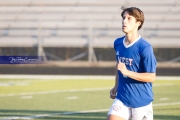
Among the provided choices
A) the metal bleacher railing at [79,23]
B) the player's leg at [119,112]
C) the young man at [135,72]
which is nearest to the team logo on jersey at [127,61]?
the young man at [135,72]

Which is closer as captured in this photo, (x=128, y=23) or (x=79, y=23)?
(x=128, y=23)

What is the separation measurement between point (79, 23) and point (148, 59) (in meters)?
→ 19.6

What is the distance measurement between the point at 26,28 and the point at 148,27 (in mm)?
5772

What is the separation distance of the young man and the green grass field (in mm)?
3871

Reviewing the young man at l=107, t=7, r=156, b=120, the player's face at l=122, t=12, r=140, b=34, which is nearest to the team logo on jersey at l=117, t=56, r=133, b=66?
the young man at l=107, t=7, r=156, b=120

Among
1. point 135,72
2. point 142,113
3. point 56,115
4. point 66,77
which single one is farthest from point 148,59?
point 66,77

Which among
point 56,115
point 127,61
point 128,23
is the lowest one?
point 56,115

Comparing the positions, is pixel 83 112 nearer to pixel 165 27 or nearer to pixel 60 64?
pixel 60 64

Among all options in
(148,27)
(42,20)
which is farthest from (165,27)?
(42,20)

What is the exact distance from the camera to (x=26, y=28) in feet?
82.9

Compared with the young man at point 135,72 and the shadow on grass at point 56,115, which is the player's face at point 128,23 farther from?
the shadow on grass at point 56,115

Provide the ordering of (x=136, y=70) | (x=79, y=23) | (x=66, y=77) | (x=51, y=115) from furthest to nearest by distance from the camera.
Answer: (x=79, y=23) → (x=66, y=77) → (x=51, y=115) → (x=136, y=70)

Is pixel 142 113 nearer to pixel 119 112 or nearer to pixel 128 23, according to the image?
pixel 119 112

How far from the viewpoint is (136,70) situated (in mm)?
5551
